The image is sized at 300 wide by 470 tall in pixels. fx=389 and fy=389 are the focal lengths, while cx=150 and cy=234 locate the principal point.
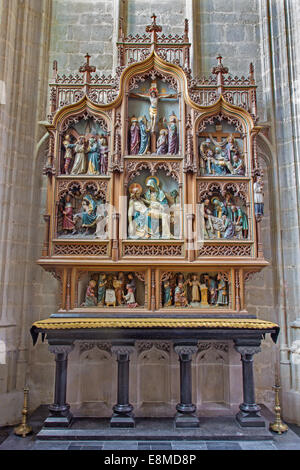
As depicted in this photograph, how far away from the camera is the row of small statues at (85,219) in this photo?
684 cm

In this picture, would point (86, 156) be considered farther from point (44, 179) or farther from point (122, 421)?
point (122, 421)

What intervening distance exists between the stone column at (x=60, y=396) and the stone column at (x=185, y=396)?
172 centimetres

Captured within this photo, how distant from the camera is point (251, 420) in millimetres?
5992

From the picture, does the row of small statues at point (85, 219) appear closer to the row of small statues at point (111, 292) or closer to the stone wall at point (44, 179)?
the row of small statues at point (111, 292)

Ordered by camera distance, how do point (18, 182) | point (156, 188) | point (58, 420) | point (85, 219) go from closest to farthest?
point (58, 420) < point (85, 219) < point (156, 188) < point (18, 182)


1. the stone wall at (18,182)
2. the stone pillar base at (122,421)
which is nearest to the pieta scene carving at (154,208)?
the stone wall at (18,182)

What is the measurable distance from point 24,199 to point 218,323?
4441 mm

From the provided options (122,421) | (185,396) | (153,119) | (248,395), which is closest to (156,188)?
(153,119)

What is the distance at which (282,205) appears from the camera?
306 inches

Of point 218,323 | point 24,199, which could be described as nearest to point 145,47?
point 24,199

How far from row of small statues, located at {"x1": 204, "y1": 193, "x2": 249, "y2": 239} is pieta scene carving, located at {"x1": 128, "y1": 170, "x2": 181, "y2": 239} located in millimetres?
525

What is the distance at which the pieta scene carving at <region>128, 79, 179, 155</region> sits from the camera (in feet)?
23.3

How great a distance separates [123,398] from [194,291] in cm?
209
